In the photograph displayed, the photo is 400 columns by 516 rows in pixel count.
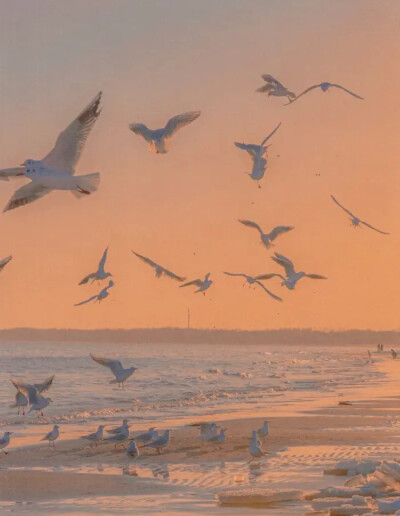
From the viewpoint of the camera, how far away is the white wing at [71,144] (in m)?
13.8

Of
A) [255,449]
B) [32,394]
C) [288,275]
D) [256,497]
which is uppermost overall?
[288,275]

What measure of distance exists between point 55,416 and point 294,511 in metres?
14.5

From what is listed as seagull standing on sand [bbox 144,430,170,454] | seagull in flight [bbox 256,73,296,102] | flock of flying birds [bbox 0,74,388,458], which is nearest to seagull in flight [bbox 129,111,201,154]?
flock of flying birds [bbox 0,74,388,458]

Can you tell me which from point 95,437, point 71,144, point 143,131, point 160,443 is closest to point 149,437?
point 160,443

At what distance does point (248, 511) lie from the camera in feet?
42.0

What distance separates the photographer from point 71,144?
13.9 metres

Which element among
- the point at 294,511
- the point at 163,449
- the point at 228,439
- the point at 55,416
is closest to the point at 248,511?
the point at 294,511

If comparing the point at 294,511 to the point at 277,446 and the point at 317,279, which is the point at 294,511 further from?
the point at 317,279

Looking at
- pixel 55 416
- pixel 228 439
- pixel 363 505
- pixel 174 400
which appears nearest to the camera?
pixel 363 505

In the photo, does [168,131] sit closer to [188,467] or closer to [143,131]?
[143,131]

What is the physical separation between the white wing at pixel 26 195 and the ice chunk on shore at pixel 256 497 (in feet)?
14.2

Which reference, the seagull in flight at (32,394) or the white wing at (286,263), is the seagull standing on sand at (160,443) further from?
the white wing at (286,263)

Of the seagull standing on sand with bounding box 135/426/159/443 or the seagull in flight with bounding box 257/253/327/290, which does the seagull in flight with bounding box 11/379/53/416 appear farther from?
the seagull in flight with bounding box 257/253/327/290

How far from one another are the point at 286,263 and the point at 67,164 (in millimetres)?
10431
